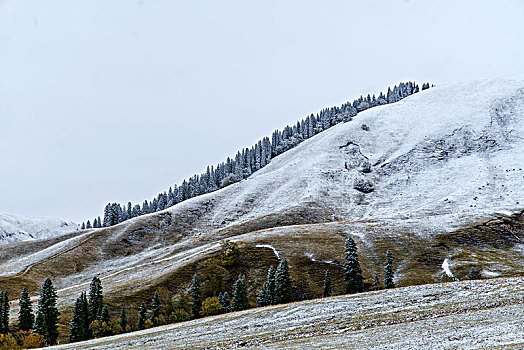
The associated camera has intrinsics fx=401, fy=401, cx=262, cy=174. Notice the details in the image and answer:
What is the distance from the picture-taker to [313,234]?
350 ft

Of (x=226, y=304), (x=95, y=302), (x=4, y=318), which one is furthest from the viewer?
(x=95, y=302)

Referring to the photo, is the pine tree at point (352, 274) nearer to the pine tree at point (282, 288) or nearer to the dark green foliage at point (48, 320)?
the pine tree at point (282, 288)

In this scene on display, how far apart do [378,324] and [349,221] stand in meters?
94.0

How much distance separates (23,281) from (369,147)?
474 feet

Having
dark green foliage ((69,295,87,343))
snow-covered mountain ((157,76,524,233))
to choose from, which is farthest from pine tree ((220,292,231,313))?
snow-covered mountain ((157,76,524,233))

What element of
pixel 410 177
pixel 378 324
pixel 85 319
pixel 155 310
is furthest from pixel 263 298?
pixel 410 177

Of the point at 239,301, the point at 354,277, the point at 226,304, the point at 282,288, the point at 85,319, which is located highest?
the point at 354,277

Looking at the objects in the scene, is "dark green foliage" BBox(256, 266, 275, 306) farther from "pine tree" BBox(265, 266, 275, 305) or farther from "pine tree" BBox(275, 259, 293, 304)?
"pine tree" BBox(275, 259, 293, 304)

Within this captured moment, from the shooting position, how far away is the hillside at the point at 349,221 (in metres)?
89.1

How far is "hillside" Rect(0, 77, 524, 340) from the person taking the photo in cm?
8906

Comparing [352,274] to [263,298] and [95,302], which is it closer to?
[263,298]

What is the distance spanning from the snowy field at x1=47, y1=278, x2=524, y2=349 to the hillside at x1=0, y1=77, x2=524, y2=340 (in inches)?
1378

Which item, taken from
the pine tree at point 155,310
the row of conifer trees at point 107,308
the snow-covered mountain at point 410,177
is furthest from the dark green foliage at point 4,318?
the snow-covered mountain at point 410,177

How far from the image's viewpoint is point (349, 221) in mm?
125938
